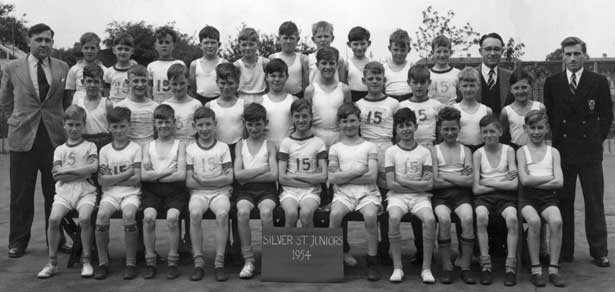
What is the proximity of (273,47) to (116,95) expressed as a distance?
22.9 m

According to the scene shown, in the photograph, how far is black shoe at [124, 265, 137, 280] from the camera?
5910 mm

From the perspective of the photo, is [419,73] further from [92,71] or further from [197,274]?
[92,71]

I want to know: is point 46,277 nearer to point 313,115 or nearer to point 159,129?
point 159,129

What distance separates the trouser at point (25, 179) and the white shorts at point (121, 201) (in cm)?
123

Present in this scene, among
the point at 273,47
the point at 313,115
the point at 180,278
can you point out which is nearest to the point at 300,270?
the point at 180,278

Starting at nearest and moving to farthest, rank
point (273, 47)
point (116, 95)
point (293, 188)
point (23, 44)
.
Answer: point (293, 188) < point (116, 95) < point (273, 47) < point (23, 44)

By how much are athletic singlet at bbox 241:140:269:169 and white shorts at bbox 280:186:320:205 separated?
0.32 m

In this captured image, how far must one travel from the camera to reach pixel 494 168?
6027 millimetres

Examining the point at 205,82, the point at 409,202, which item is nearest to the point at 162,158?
the point at 205,82

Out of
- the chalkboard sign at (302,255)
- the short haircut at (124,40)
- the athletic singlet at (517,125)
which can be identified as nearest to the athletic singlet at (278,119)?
the chalkboard sign at (302,255)

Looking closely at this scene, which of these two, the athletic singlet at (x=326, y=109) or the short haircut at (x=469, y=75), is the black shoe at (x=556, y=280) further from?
the athletic singlet at (x=326, y=109)

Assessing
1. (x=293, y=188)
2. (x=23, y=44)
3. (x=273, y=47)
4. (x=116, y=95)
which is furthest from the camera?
(x=23, y=44)

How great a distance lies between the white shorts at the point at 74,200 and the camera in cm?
617

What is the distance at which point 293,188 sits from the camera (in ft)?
20.4
